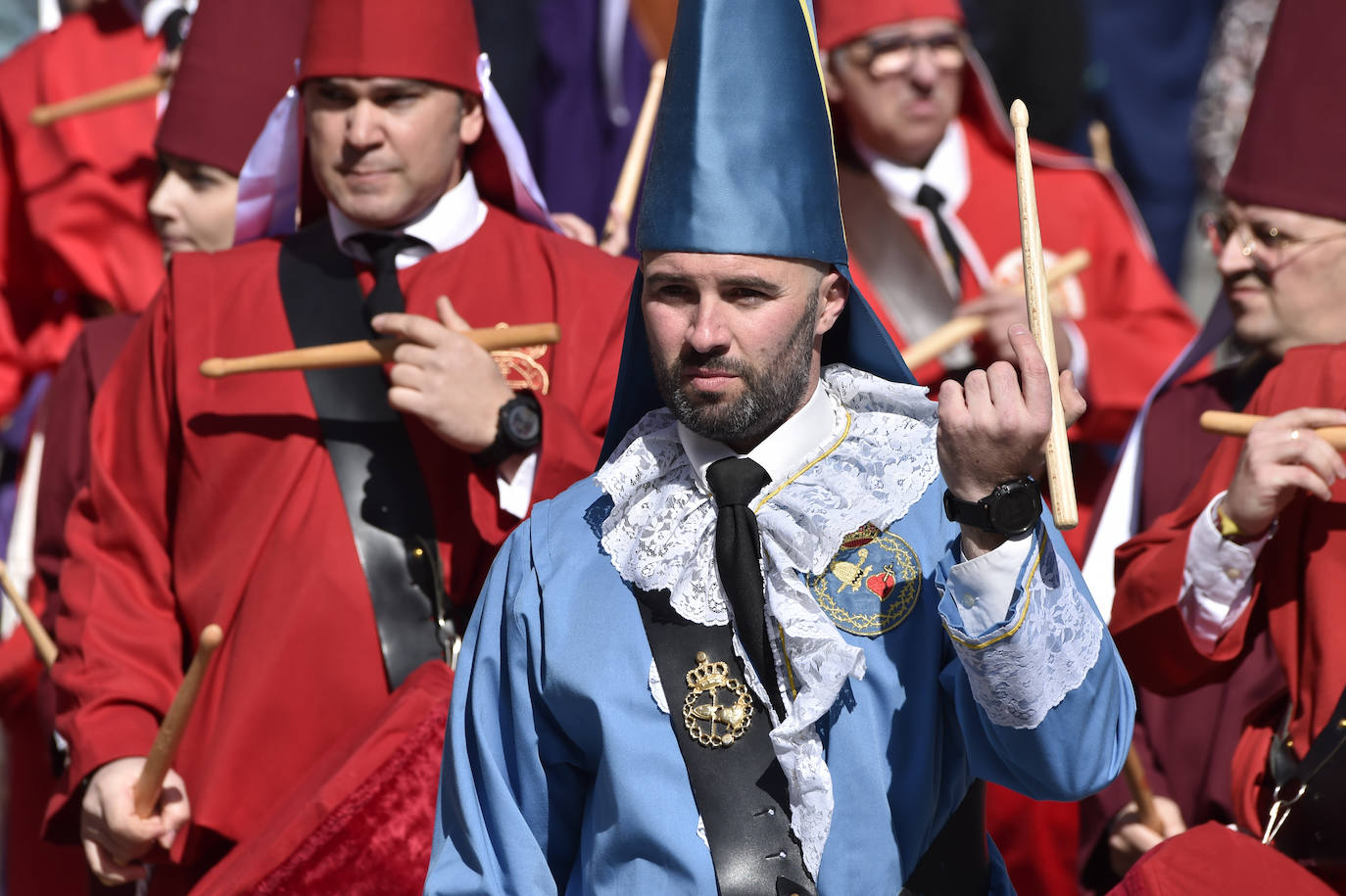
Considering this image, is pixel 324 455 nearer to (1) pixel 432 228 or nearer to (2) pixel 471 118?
(1) pixel 432 228

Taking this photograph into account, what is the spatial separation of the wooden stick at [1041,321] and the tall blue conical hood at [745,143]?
Result: 0.41 meters

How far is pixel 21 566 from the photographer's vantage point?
5973 millimetres

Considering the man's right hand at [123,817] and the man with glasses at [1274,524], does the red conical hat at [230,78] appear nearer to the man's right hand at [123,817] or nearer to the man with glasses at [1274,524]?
the man's right hand at [123,817]

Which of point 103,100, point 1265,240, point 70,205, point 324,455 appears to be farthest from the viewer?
point 70,205

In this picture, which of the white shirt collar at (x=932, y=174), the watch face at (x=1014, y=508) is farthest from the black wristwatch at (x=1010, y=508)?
the white shirt collar at (x=932, y=174)

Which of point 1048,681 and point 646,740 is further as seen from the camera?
point 646,740

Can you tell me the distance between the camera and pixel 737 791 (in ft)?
10.9

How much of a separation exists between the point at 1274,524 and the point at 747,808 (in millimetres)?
1343

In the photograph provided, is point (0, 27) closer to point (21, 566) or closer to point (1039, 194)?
point (21, 566)

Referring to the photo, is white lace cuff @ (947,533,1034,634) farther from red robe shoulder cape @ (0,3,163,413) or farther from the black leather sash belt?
red robe shoulder cape @ (0,3,163,413)

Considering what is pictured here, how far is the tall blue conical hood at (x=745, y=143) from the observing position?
344cm

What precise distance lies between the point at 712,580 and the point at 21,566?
3.16 metres

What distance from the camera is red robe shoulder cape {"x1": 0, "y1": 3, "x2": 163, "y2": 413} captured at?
22.5 feet

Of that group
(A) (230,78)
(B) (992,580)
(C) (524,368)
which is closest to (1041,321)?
(B) (992,580)
